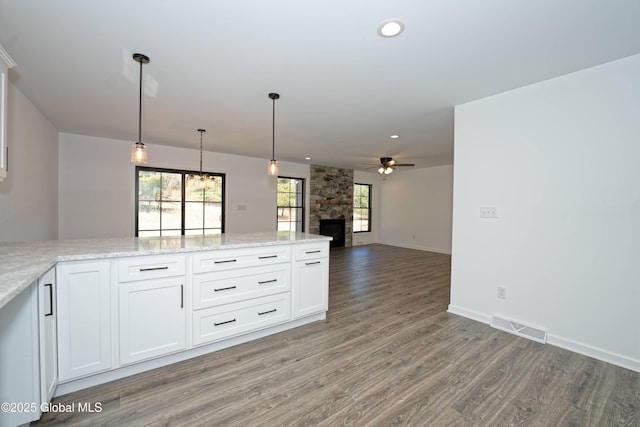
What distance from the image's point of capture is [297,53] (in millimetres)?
2195

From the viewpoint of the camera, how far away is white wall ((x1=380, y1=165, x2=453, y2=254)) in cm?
767

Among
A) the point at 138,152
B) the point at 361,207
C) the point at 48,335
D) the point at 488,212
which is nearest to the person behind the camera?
the point at 48,335

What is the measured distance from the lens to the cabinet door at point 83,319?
1766 millimetres

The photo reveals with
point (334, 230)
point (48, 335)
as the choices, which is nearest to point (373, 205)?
point (334, 230)

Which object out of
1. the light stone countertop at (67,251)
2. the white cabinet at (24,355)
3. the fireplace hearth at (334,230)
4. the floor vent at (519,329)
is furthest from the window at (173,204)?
the floor vent at (519,329)

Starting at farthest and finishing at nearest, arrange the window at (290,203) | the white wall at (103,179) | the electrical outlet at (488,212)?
the window at (290,203) → the white wall at (103,179) → the electrical outlet at (488,212)

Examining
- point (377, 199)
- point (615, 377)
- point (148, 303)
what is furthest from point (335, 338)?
point (377, 199)

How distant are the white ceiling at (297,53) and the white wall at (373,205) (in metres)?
5.28

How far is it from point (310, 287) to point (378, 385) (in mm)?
1186

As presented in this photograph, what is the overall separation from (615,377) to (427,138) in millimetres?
3692

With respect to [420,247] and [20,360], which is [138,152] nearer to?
[20,360]

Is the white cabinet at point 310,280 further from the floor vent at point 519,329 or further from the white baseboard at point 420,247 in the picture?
the white baseboard at point 420,247


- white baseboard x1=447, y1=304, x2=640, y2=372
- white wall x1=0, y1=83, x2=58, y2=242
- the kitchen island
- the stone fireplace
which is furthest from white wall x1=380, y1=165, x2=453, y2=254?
white wall x1=0, y1=83, x2=58, y2=242

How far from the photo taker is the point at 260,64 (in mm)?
2369
